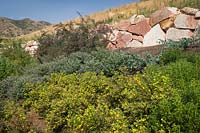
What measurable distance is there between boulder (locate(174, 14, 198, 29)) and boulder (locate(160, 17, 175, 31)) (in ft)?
1.02

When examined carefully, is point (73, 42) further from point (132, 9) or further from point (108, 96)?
point (132, 9)

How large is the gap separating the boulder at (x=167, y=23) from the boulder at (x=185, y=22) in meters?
0.31

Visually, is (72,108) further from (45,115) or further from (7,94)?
(7,94)

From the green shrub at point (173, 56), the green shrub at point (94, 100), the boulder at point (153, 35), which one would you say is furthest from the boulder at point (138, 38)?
the green shrub at point (94, 100)

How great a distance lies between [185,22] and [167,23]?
91cm

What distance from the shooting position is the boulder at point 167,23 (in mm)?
19812

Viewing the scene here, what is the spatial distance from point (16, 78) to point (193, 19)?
10695 millimetres

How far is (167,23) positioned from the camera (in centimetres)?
1995

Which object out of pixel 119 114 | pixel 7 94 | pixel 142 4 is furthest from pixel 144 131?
pixel 142 4

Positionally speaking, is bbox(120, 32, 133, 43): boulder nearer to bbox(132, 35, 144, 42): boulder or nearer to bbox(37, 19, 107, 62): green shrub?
bbox(132, 35, 144, 42): boulder

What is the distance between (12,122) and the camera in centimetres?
845

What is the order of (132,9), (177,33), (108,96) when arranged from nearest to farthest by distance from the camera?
(108,96)
(177,33)
(132,9)

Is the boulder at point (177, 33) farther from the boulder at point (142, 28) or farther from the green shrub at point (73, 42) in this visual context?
the green shrub at point (73, 42)

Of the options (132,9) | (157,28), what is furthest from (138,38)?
(132,9)
